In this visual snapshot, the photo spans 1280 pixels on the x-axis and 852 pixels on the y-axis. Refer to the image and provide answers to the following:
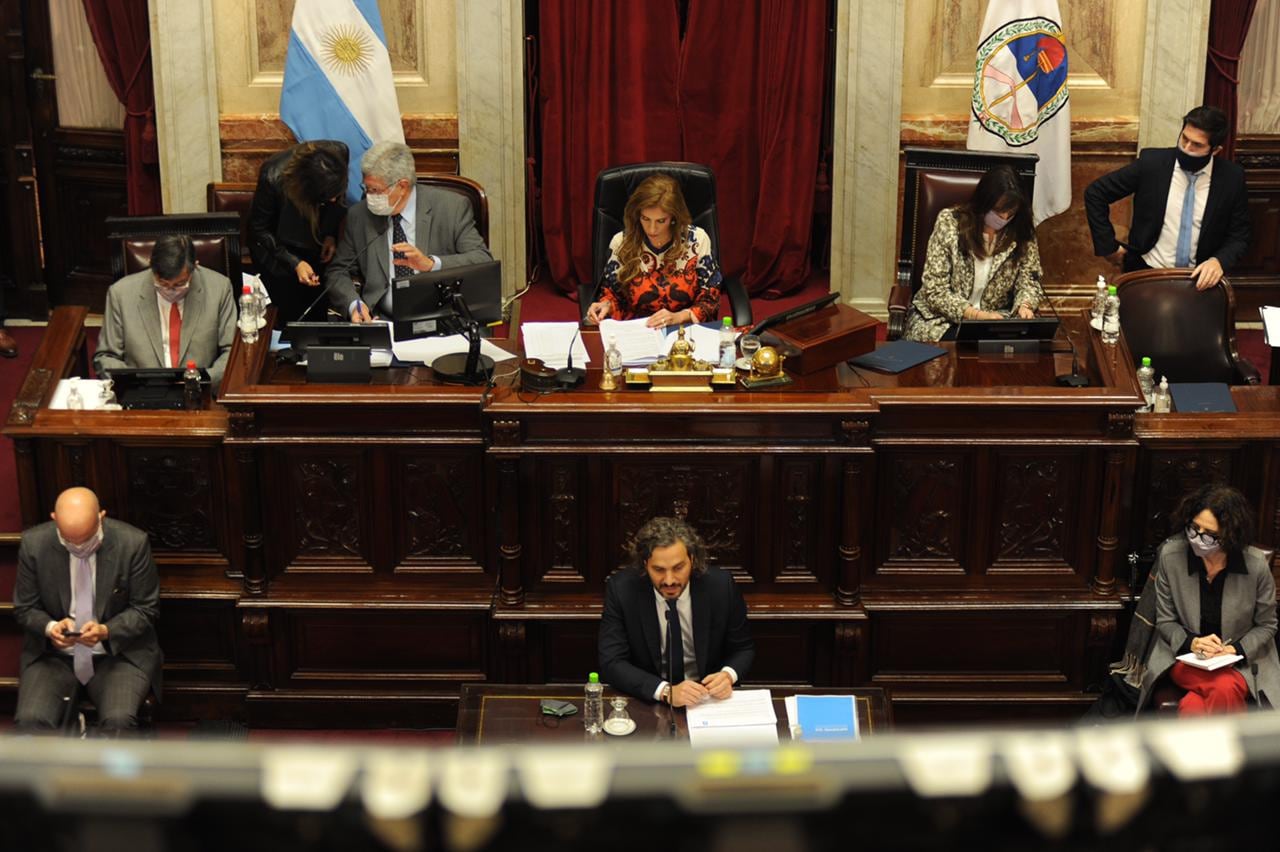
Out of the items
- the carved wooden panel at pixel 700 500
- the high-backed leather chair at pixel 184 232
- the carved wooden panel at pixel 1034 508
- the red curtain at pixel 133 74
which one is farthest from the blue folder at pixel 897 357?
the red curtain at pixel 133 74

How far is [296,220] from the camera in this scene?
644cm

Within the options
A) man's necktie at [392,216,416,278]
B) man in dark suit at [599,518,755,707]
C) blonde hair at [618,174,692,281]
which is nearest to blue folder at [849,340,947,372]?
blonde hair at [618,174,692,281]

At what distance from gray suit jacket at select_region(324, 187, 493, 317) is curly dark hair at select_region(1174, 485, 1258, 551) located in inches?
105

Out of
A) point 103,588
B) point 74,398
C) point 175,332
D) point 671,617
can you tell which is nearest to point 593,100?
point 175,332

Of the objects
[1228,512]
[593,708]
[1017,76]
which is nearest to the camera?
[593,708]

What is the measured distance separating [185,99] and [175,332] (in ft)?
8.28

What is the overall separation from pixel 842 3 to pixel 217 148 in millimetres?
3259

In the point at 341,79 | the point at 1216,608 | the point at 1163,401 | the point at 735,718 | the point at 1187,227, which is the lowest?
the point at 735,718

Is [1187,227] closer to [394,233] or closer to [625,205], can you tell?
[625,205]

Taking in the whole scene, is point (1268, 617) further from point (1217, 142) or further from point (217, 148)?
point (217, 148)

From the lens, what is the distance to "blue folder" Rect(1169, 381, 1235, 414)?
18.0 ft

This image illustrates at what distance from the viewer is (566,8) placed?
330 inches

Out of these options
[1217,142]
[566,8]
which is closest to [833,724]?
[1217,142]

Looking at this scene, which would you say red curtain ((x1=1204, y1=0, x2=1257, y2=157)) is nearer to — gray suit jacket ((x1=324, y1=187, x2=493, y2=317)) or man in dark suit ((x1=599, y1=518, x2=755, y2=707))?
gray suit jacket ((x1=324, y1=187, x2=493, y2=317))
